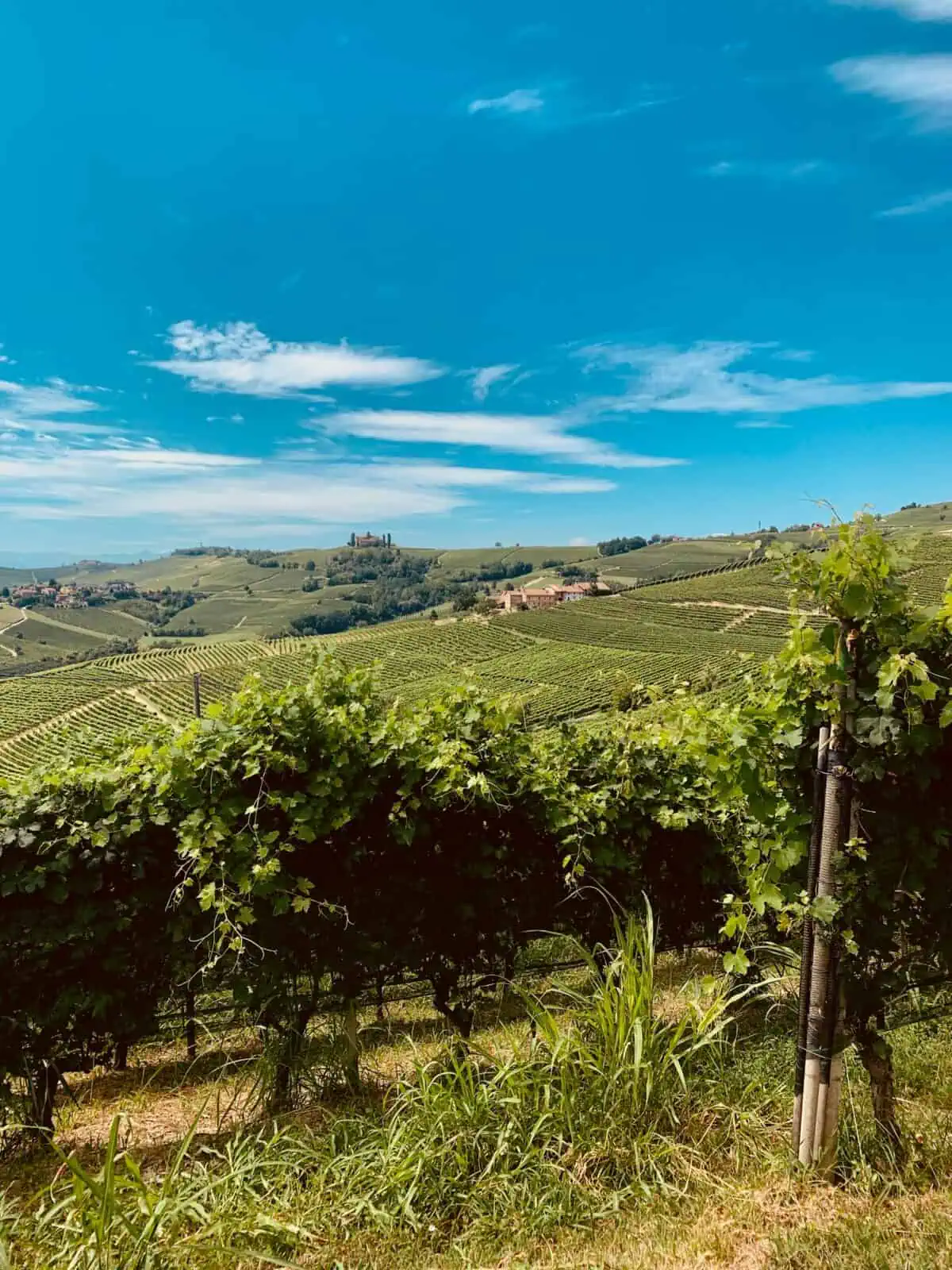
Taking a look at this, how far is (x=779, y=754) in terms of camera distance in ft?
9.29

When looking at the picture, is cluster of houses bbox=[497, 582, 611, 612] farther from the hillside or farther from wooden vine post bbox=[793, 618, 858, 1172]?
wooden vine post bbox=[793, 618, 858, 1172]

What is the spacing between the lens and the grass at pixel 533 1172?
227 centimetres

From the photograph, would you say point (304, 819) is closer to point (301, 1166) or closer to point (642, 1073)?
point (301, 1166)

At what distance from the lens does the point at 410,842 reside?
3.74m

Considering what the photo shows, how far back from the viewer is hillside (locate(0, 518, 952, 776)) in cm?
5722

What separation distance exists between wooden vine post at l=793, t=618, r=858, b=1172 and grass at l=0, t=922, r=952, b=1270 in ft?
0.49

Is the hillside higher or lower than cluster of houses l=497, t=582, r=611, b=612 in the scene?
lower

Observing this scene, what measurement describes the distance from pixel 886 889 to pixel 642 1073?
1215 millimetres

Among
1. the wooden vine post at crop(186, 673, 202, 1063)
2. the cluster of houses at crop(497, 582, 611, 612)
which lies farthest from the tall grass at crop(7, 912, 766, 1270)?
the cluster of houses at crop(497, 582, 611, 612)

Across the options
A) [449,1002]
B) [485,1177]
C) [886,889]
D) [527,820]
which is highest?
[886,889]

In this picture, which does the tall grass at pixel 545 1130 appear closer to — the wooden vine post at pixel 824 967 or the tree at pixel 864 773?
the wooden vine post at pixel 824 967

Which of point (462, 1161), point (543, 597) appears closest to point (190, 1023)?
point (462, 1161)

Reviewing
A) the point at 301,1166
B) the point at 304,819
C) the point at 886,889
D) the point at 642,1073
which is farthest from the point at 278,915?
the point at 886,889

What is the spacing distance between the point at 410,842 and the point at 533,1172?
1540 mm
